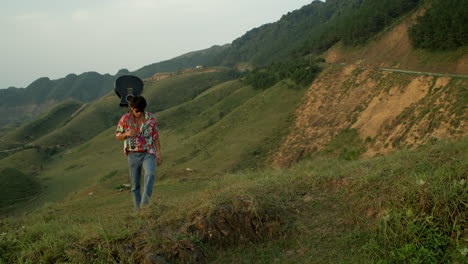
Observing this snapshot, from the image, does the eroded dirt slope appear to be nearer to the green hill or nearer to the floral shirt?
the floral shirt

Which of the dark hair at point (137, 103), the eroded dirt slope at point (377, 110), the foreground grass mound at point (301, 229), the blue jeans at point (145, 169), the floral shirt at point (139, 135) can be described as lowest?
the eroded dirt slope at point (377, 110)

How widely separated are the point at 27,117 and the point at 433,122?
143595 millimetres

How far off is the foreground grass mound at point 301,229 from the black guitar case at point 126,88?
5.69ft

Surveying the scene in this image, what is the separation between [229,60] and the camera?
4402 inches

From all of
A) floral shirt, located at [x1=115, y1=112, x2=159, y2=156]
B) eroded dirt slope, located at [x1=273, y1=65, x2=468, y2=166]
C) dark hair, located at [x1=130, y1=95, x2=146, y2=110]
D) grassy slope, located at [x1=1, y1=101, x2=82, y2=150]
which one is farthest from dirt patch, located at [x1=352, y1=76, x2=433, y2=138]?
grassy slope, located at [x1=1, y1=101, x2=82, y2=150]

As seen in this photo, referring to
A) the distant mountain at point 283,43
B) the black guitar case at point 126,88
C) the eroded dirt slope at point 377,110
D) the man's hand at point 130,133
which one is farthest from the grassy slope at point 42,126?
the man's hand at point 130,133

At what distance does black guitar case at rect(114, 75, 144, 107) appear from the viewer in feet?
16.1

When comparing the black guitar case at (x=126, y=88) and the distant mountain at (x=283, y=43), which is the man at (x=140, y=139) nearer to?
the black guitar case at (x=126, y=88)

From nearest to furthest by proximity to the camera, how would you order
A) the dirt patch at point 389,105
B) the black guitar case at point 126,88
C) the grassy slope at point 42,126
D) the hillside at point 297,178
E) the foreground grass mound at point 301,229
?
1. the foreground grass mound at point 301,229
2. the hillside at point 297,178
3. the black guitar case at point 126,88
4. the dirt patch at point 389,105
5. the grassy slope at point 42,126

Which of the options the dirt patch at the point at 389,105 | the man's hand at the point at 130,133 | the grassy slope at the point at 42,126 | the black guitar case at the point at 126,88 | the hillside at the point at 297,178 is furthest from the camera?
the grassy slope at the point at 42,126

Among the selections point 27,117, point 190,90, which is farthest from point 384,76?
point 27,117

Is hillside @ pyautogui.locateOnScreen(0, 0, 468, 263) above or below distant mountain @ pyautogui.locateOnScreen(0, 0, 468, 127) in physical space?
below

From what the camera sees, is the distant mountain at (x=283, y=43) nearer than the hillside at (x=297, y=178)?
No

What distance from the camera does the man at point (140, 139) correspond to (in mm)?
4828
